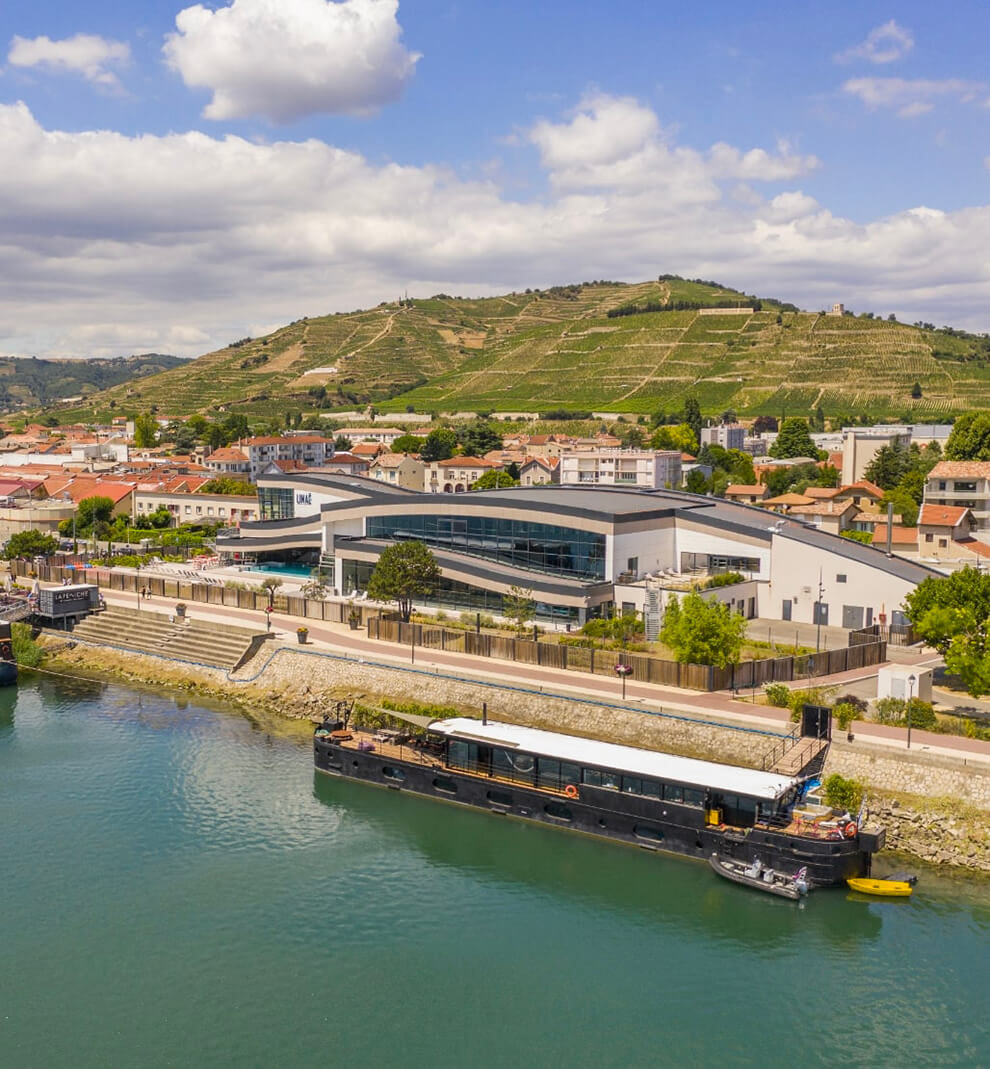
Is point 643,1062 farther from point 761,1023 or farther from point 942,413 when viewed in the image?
point 942,413

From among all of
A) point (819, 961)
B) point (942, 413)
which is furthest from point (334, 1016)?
point (942, 413)

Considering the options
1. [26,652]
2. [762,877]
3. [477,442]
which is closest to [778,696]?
[762,877]

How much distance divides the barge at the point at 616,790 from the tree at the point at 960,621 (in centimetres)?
710

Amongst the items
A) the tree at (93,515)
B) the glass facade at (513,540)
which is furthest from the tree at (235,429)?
the glass facade at (513,540)

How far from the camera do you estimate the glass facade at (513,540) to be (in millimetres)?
48469

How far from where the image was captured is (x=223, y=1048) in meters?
19.8

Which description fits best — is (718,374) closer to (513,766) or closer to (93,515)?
(93,515)

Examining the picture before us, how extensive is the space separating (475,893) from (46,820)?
13.3 meters

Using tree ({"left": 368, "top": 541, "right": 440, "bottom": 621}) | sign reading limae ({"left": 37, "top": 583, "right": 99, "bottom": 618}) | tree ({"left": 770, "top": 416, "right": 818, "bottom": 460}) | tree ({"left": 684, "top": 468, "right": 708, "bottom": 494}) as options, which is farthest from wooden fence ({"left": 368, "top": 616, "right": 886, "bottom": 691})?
tree ({"left": 770, "top": 416, "right": 818, "bottom": 460})

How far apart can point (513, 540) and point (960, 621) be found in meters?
23.2

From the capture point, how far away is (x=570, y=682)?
37.8m

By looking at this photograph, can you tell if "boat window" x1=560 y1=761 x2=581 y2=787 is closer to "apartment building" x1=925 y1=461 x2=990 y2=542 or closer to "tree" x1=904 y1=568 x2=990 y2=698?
"tree" x1=904 y1=568 x2=990 y2=698

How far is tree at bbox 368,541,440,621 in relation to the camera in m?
47.5

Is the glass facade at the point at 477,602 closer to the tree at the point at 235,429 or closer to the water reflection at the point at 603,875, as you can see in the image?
the water reflection at the point at 603,875
